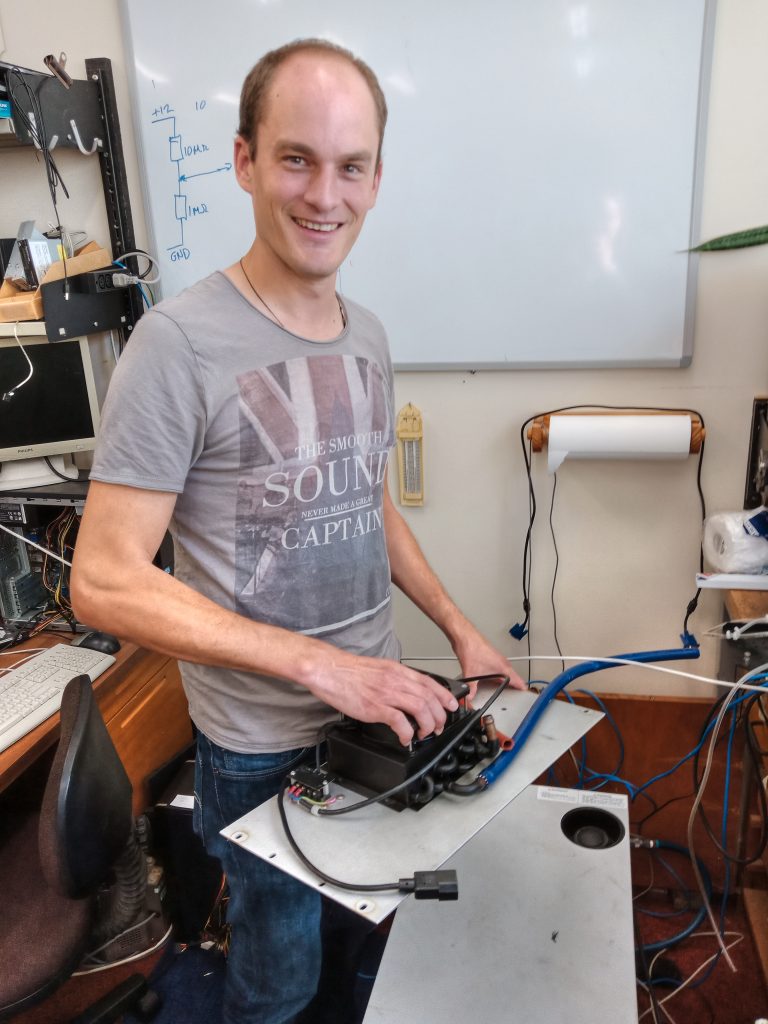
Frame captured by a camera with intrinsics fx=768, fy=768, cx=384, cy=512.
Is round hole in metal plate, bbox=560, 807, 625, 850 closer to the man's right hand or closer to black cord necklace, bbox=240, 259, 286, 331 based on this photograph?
the man's right hand

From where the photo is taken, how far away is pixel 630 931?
96 centimetres

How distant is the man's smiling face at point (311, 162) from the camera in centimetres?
94

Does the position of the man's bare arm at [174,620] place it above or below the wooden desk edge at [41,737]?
above

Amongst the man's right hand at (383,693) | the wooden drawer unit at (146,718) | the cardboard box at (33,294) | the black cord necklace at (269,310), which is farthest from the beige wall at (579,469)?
the man's right hand at (383,693)

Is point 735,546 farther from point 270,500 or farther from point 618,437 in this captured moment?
point 270,500

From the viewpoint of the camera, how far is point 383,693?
0.87 m

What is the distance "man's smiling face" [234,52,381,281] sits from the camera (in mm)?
937

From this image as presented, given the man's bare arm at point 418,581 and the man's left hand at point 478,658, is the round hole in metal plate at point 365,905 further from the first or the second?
the man's bare arm at point 418,581

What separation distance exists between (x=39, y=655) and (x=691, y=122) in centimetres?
181

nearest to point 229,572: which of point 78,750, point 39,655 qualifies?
point 78,750

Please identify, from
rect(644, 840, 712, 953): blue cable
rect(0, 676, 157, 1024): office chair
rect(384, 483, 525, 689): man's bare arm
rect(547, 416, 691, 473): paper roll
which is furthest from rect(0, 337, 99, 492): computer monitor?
rect(644, 840, 712, 953): blue cable

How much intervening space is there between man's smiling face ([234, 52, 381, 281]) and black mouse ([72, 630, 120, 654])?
1.03 meters

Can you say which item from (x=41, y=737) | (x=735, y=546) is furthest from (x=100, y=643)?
(x=735, y=546)

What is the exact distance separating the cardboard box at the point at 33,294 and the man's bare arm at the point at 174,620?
1.12 m
